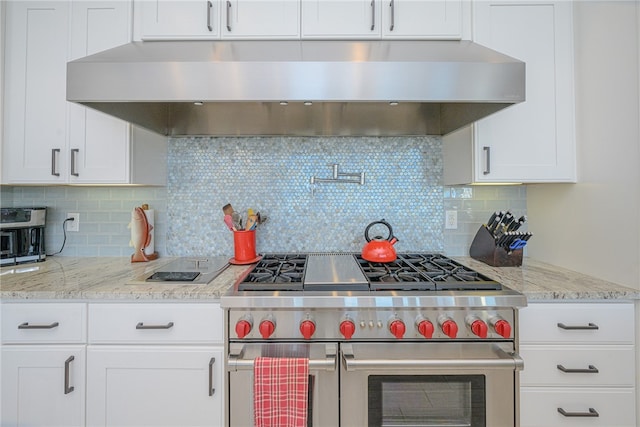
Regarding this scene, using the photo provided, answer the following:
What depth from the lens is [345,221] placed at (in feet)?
6.36

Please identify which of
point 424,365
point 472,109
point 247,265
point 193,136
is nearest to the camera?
point 424,365

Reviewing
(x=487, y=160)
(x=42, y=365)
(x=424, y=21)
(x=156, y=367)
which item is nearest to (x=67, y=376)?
(x=42, y=365)

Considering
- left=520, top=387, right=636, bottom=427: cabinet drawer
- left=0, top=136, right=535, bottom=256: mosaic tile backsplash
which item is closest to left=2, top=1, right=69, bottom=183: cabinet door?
left=0, top=136, right=535, bottom=256: mosaic tile backsplash

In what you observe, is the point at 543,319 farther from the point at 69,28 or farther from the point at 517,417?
the point at 69,28

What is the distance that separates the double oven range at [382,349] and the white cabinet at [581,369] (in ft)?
0.29

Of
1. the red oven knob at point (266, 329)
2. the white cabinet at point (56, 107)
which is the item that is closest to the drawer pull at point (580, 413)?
the red oven knob at point (266, 329)

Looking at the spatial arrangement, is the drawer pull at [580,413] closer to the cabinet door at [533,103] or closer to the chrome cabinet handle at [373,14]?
the cabinet door at [533,103]

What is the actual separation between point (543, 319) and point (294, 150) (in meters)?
1.46

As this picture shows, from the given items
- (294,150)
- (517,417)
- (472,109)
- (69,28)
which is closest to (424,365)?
(517,417)

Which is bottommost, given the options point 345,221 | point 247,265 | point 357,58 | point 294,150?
point 247,265

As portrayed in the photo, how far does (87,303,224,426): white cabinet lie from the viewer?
1.22 meters

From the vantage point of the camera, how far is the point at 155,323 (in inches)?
48.5

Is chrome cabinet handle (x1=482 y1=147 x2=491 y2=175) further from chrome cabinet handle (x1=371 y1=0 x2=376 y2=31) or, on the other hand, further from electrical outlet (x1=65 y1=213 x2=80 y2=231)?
electrical outlet (x1=65 y1=213 x2=80 y2=231)

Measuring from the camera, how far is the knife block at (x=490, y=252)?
1646 millimetres
